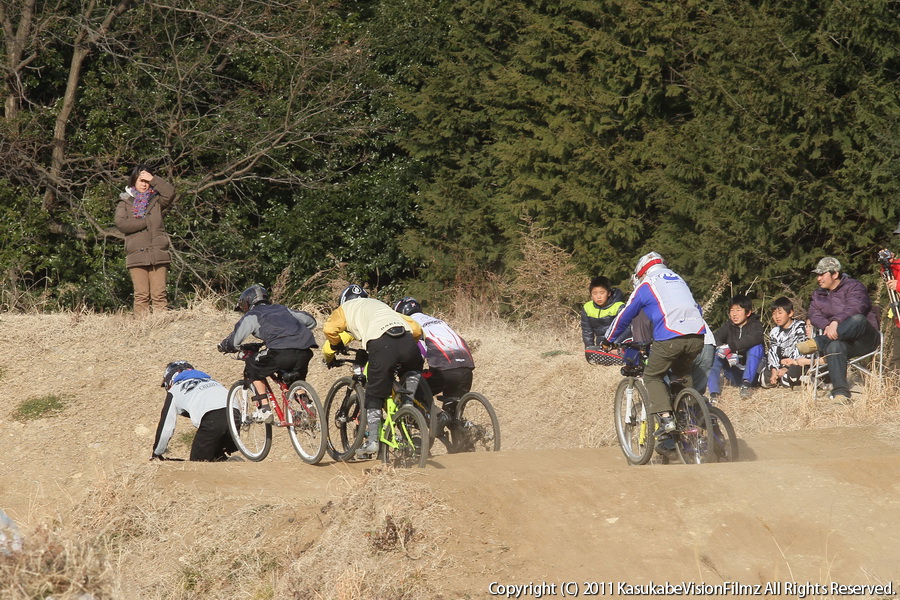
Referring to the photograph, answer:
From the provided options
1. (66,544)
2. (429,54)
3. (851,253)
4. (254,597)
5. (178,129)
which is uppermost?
(429,54)

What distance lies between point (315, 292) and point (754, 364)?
9.75 m

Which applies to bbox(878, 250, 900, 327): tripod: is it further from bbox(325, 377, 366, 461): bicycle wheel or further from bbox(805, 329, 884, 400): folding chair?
bbox(325, 377, 366, 461): bicycle wheel

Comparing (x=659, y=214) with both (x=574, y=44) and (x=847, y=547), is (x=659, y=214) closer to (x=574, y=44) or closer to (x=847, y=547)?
(x=574, y=44)

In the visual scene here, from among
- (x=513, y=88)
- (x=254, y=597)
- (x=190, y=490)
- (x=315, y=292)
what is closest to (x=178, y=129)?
(x=315, y=292)

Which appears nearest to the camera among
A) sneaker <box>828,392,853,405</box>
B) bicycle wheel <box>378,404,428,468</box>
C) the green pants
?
the green pants

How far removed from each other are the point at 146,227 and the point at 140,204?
296 mm

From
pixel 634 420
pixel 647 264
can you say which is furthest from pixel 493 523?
pixel 647 264

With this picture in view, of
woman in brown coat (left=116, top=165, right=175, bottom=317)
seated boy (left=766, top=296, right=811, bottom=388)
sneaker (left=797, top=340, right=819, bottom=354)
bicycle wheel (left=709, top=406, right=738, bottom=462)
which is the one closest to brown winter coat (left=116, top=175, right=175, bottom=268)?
woman in brown coat (left=116, top=165, right=175, bottom=317)

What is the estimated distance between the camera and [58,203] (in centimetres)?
1922

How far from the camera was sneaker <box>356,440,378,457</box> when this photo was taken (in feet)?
28.6

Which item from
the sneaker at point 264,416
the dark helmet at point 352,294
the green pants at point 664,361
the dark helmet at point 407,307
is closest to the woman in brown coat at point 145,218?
the sneaker at point 264,416

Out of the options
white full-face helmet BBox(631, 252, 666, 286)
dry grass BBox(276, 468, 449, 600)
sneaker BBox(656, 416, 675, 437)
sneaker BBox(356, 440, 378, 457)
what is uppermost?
white full-face helmet BBox(631, 252, 666, 286)

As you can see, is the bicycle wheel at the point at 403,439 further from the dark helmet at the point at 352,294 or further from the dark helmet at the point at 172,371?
the dark helmet at the point at 172,371

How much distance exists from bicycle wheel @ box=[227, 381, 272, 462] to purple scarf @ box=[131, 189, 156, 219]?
448cm
